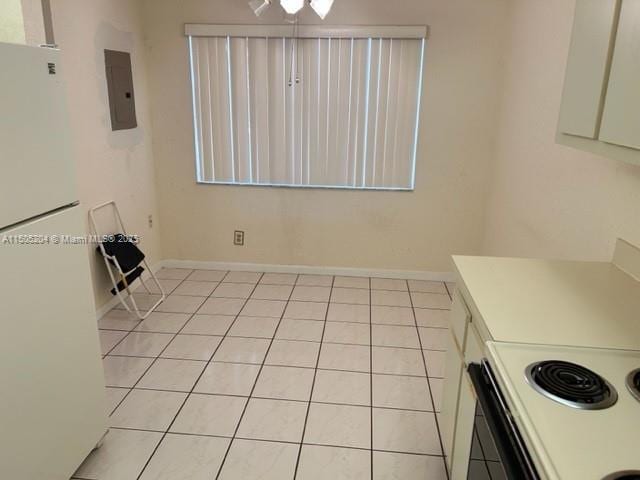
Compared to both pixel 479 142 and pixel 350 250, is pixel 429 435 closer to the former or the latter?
pixel 350 250

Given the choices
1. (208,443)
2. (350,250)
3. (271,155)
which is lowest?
(208,443)

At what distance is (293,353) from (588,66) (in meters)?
2.17

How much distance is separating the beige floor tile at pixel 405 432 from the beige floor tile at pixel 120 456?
104 cm

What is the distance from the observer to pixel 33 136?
61.1 inches

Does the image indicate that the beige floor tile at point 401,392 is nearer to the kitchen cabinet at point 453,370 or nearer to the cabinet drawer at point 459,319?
the kitchen cabinet at point 453,370

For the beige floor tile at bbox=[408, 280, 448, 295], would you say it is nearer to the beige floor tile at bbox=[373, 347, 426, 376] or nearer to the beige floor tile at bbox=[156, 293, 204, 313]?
the beige floor tile at bbox=[373, 347, 426, 376]

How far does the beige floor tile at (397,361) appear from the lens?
2.76m

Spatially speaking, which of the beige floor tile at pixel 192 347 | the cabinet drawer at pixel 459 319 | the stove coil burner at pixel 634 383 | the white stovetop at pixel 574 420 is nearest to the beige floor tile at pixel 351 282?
the beige floor tile at pixel 192 347

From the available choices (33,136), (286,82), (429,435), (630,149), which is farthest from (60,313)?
(286,82)

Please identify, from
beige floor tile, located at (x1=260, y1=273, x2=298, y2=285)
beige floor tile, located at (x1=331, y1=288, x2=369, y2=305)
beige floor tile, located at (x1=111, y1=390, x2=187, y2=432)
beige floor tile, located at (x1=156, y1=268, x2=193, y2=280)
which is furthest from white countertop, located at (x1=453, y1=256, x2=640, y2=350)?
beige floor tile, located at (x1=156, y1=268, x2=193, y2=280)

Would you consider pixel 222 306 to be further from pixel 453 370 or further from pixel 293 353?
pixel 453 370

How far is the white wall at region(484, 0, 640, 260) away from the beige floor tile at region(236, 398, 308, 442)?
1563 millimetres

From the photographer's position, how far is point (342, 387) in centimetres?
260

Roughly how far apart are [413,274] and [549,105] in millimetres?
1899
